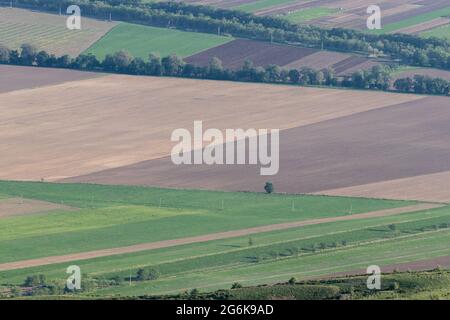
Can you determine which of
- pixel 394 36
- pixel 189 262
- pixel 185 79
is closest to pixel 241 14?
pixel 394 36

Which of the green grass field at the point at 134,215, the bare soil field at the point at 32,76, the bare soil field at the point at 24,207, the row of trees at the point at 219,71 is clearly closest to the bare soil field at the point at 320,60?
the row of trees at the point at 219,71

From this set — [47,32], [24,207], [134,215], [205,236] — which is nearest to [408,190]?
[205,236]

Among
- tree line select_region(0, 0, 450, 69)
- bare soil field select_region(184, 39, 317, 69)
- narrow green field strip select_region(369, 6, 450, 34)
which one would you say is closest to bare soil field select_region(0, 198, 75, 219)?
bare soil field select_region(184, 39, 317, 69)

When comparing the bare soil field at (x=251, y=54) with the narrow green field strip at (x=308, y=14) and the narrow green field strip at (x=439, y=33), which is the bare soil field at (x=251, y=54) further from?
the narrow green field strip at (x=439, y=33)

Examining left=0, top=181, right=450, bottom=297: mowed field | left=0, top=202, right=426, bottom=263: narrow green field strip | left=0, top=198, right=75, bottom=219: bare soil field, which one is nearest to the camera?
left=0, top=181, right=450, bottom=297: mowed field

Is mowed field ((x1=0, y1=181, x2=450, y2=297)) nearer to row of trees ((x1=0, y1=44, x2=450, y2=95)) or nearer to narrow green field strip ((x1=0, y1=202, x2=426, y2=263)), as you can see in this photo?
narrow green field strip ((x1=0, y1=202, x2=426, y2=263))

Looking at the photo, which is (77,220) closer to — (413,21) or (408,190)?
(408,190)

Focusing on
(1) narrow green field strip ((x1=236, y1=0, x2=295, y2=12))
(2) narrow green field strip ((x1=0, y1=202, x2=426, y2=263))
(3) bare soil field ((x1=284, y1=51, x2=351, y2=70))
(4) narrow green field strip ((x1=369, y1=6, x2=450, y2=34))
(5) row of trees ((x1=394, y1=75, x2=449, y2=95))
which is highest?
(1) narrow green field strip ((x1=236, y1=0, x2=295, y2=12))
